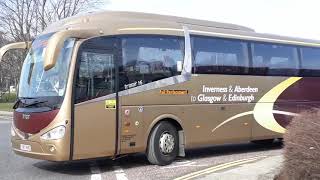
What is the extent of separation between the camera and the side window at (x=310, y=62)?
669 inches

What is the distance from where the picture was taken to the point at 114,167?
41.7 feet

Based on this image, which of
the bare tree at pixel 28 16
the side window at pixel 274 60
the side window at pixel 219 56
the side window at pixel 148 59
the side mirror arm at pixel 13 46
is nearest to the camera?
the side window at pixel 148 59

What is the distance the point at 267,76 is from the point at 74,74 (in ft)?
21.3

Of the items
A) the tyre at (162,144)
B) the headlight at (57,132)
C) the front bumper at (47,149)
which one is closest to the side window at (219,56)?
the tyre at (162,144)

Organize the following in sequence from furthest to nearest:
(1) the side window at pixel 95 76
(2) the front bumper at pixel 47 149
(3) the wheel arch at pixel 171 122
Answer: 1. (3) the wheel arch at pixel 171 122
2. (1) the side window at pixel 95 76
3. (2) the front bumper at pixel 47 149

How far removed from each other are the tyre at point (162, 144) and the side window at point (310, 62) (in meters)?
5.63

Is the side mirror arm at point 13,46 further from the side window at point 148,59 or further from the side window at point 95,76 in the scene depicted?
the side window at point 148,59

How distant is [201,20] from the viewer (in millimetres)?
14617

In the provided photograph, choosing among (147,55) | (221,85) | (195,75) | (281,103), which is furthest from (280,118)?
(147,55)

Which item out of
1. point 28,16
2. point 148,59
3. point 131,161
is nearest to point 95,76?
point 148,59

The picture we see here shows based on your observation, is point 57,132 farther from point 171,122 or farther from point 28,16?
point 28,16

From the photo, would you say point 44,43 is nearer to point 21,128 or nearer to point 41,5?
point 21,128

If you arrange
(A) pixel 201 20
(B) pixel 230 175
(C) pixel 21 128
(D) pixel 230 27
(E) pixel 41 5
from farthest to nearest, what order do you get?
(E) pixel 41 5 < (D) pixel 230 27 < (A) pixel 201 20 < (C) pixel 21 128 < (B) pixel 230 175

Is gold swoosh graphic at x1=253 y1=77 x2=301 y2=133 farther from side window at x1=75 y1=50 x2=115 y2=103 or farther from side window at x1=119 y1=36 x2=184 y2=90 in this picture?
side window at x1=75 y1=50 x2=115 y2=103
